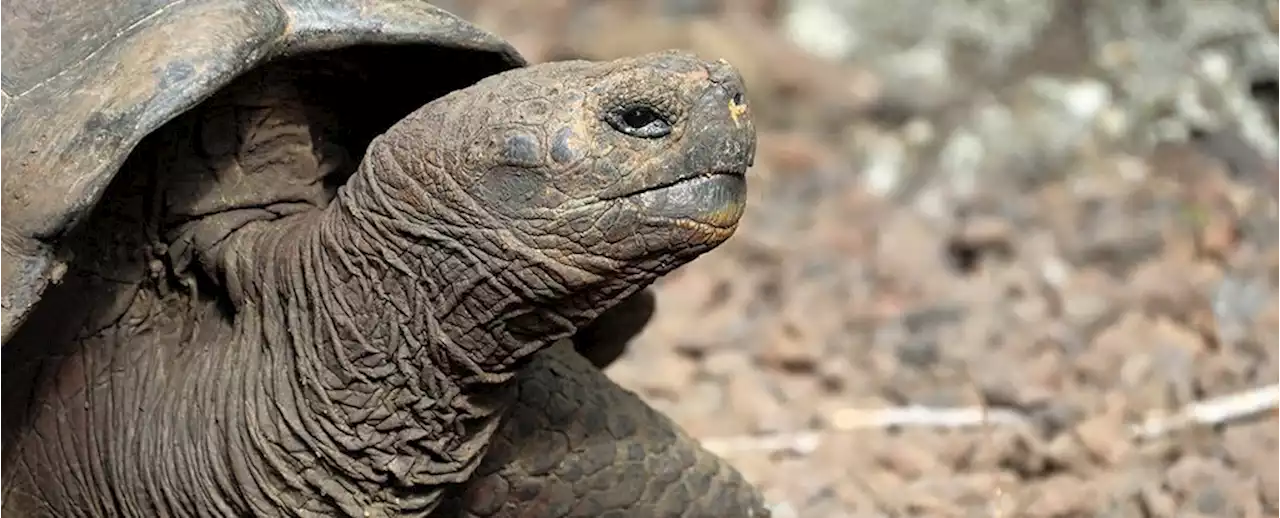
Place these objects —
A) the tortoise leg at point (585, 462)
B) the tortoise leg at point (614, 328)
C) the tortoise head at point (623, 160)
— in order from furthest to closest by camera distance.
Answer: the tortoise leg at point (614, 328)
the tortoise leg at point (585, 462)
the tortoise head at point (623, 160)

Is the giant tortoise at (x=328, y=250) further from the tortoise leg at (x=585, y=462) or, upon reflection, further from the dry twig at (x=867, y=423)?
the dry twig at (x=867, y=423)

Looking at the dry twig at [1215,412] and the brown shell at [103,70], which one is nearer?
the brown shell at [103,70]

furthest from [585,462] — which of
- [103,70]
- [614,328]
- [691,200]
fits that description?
[103,70]

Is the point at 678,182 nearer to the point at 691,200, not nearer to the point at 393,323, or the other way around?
the point at 691,200

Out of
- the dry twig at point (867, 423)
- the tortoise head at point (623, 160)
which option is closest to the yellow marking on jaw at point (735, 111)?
the tortoise head at point (623, 160)

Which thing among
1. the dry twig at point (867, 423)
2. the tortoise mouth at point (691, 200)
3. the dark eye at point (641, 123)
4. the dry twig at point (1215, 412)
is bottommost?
the tortoise mouth at point (691, 200)

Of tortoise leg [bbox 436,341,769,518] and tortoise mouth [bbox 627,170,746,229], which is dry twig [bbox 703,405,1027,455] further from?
tortoise mouth [bbox 627,170,746,229]

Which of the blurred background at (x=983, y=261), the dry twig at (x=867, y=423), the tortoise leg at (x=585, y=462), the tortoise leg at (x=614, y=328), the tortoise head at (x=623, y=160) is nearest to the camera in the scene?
the tortoise head at (x=623, y=160)
